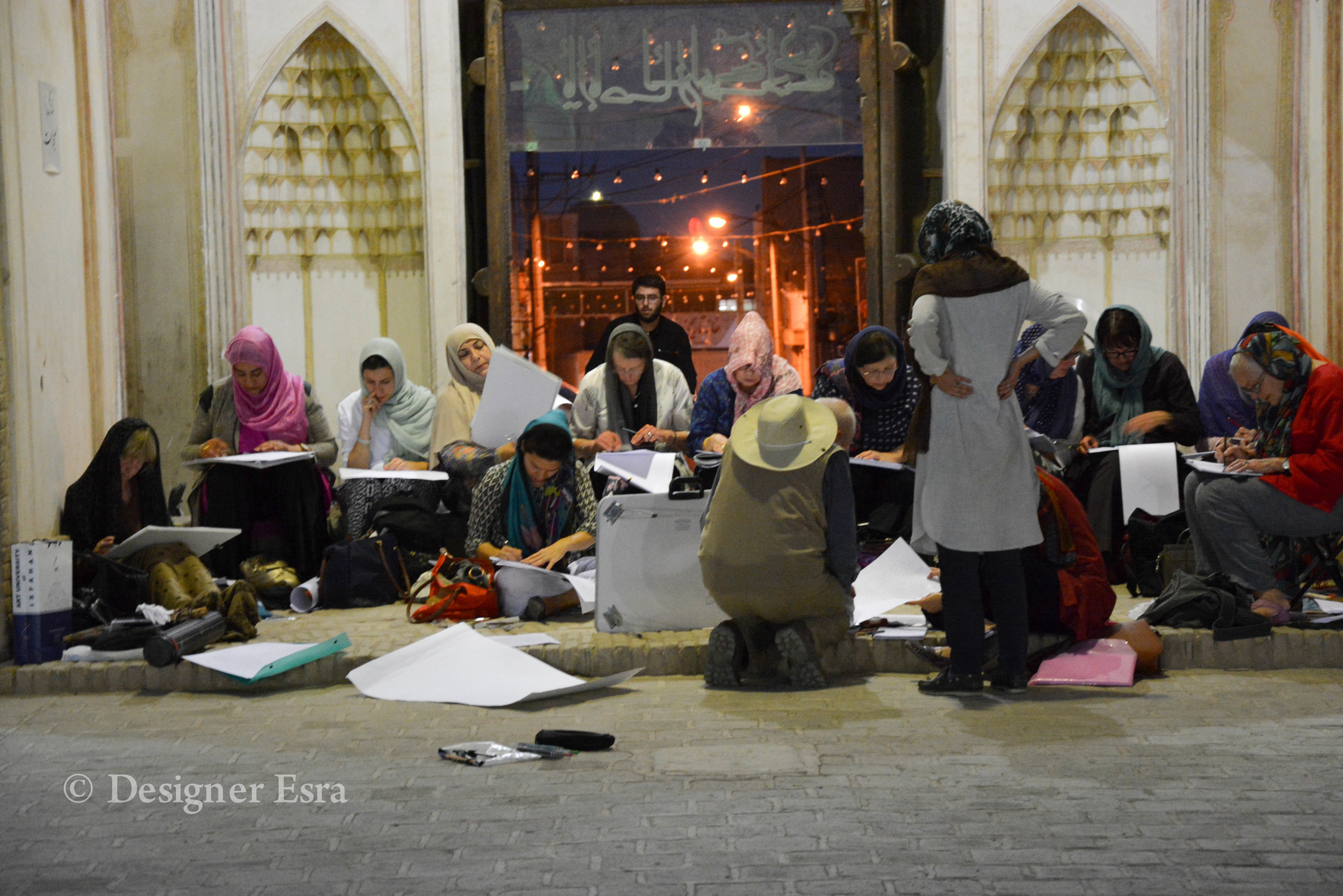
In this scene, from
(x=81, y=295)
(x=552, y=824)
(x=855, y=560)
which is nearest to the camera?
(x=552, y=824)

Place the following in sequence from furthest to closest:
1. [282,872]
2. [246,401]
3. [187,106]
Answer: [187,106]
[246,401]
[282,872]

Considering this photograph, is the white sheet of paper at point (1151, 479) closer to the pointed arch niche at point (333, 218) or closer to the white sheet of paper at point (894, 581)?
the white sheet of paper at point (894, 581)

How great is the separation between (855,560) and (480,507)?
1.62 m

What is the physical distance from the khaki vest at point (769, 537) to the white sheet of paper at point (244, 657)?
1.32 meters

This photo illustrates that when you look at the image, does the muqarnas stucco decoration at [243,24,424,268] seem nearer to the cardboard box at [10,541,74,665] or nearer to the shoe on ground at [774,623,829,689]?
the cardboard box at [10,541,74,665]

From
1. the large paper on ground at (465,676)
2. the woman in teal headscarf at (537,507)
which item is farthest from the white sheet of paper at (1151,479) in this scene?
the large paper on ground at (465,676)

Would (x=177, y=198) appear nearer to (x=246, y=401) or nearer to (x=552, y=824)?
(x=246, y=401)

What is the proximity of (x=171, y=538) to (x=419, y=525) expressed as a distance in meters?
0.96

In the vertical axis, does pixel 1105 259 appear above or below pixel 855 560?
above

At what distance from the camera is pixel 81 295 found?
196 inches

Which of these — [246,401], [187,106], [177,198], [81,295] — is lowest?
[246,401]

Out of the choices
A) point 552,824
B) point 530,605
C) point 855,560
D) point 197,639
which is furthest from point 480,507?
point 552,824

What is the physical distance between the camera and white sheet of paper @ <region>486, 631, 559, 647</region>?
412 cm

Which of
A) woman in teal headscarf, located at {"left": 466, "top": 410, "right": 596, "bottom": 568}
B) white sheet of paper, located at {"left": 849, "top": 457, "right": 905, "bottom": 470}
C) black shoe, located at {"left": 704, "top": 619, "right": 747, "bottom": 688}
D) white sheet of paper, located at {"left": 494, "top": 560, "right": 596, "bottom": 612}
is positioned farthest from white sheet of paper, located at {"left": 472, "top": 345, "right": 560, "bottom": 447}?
black shoe, located at {"left": 704, "top": 619, "right": 747, "bottom": 688}
